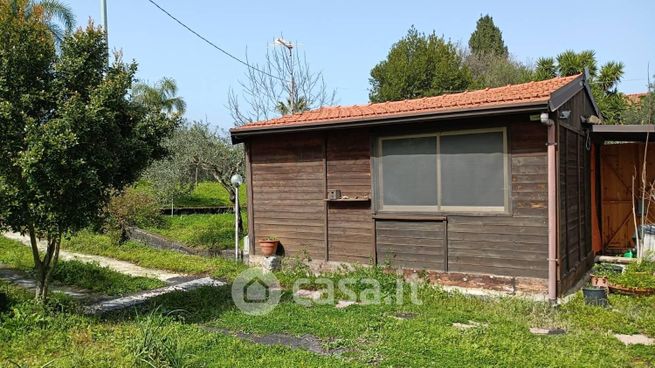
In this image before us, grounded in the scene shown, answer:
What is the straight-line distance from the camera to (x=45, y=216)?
5.71 meters

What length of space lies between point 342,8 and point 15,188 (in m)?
10.9

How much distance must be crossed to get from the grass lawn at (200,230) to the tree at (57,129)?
653 cm

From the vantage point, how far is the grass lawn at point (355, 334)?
184 inches

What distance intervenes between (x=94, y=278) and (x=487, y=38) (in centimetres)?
3830

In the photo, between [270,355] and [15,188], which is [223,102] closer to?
[15,188]

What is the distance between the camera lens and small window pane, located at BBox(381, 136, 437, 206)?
8.02 meters

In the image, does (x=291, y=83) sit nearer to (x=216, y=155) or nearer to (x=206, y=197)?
(x=216, y=155)

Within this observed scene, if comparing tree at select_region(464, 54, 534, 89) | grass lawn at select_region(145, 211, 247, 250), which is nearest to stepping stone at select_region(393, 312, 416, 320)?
grass lawn at select_region(145, 211, 247, 250)

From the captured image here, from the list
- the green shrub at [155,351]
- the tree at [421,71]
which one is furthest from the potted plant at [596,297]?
the tree at [421,71]

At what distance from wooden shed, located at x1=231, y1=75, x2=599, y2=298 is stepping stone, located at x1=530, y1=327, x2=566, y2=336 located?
3.97 feet

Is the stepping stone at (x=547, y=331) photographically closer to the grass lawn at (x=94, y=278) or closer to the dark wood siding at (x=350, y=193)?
the dark wood siding at (x=350, y=193)

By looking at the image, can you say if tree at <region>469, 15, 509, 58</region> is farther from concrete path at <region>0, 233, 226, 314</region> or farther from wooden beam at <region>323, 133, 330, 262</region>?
concrete path at <region>0, 233, 226, 314</region>

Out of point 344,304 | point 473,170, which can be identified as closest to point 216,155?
point 344,304

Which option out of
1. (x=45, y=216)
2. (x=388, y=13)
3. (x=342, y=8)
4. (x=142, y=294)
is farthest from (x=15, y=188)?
(x=388, y=13)
